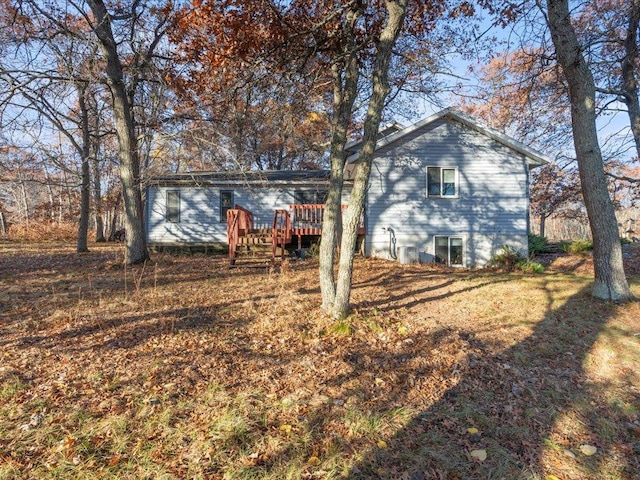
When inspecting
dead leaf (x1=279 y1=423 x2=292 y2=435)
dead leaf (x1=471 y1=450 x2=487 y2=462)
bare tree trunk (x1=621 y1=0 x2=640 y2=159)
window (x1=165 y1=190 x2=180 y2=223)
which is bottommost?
dead leaf (x1=471 y1=450 x2=487 y2=462)

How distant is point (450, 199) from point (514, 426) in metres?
10.4

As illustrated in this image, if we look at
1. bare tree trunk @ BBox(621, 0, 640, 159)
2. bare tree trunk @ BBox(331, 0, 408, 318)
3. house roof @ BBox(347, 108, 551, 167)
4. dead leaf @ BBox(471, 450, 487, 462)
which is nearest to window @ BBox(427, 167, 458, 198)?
house roof @ BBox(347, 108, 551, 167)

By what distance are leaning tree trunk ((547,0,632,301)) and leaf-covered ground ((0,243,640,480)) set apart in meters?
0.65

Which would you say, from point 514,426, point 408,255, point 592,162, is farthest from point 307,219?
point 514,426

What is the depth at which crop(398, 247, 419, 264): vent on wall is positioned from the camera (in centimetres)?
1221

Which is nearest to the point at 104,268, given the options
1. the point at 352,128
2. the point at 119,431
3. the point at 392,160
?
the point at 119,431

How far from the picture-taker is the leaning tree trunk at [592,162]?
258 inches

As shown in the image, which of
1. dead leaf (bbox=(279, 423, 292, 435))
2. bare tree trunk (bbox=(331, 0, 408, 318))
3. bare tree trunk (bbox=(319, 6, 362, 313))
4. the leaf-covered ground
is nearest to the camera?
the leaf-covered ground

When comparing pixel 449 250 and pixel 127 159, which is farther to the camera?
pixel 449 250

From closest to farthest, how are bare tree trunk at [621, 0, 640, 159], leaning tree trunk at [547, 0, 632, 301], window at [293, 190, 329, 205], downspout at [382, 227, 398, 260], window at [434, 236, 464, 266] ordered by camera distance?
leaning tree trunk at [547, 0, 632, 301]
bare tree trunk at [621, 0, 640, 159]
downspout at [382, 227, 398, 260]
window at [434, 236, 464, 266]
window at [293, 190, 329, 205]

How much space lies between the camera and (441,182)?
1274cm

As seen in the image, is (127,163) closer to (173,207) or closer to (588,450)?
(173,207)

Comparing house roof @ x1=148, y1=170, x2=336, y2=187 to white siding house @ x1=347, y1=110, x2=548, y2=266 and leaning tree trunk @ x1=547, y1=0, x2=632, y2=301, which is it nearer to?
white siding house @ x1=347, y1=110, x2=548, y2=266

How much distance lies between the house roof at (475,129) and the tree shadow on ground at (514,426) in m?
8.91
